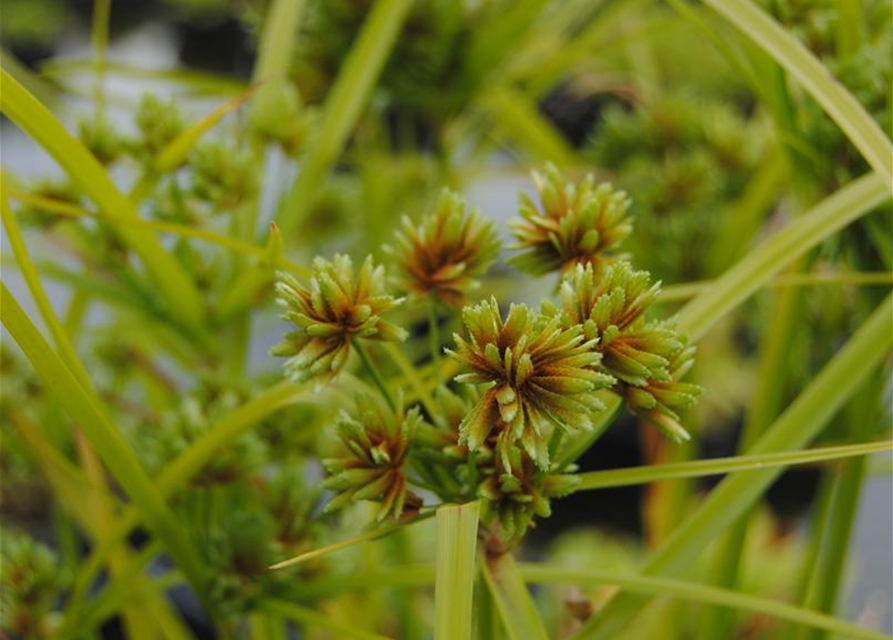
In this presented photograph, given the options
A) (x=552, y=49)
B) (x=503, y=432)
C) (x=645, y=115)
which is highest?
(x=552, y=49)

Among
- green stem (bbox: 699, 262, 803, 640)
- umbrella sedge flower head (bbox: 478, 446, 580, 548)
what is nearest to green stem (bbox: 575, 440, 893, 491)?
umbrella sedge flower head (bbox: 478, 446, 580, 548)

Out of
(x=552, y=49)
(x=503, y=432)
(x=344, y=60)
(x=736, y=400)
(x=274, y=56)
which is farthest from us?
(x=736, y=400)

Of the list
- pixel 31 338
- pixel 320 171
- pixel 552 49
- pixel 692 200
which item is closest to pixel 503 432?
pixel 31 338

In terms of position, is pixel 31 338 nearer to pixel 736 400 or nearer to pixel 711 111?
pixel 711 111

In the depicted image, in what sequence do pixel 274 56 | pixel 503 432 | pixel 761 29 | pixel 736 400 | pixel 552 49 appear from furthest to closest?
pixel 736 400 < pixel 552 49 < pixel 274 56 < pixel 761 29 < pixel 503 432

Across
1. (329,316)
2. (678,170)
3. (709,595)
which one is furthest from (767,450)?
(678,170)

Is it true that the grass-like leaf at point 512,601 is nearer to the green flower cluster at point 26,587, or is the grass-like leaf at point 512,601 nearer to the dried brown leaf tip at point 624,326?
the dried brown leaf tip at point 624,326
